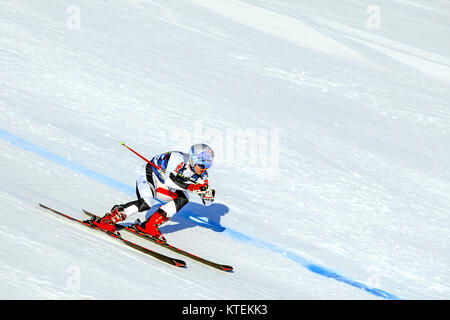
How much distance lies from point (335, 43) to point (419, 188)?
21.5ft

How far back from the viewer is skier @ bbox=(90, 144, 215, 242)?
23.4ft

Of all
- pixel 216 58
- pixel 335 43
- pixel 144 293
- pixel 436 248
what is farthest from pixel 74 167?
pixel 335 43

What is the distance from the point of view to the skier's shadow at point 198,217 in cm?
812

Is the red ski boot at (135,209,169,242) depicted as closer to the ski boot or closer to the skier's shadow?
the ski boot

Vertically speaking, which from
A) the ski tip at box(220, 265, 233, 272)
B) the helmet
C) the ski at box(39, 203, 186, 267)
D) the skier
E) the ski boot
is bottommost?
the ski tip at box(220, 265, 233, 272)

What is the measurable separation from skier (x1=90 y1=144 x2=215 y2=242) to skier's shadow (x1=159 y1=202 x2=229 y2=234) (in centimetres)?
65

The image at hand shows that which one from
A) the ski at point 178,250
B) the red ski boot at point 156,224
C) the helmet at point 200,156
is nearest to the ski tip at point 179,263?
the ski at point 178,250

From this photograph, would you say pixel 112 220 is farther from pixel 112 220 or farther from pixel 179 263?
pixel 179 263

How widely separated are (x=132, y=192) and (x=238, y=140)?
3005 mm

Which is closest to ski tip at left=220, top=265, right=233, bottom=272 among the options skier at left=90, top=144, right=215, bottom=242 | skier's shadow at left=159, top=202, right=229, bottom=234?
skier at left=90, top=144, right=215, bottom=242

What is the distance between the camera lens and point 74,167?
949 cm

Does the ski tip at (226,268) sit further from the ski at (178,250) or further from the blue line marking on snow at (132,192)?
the blue line marking on snow at (132,192)

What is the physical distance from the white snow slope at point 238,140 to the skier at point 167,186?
434 mm

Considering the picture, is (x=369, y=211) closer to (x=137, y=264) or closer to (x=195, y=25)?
(x=137, y=264)
